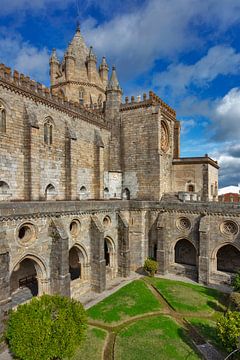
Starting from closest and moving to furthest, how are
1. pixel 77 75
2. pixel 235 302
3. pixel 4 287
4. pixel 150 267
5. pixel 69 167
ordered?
pixel 4 287, pixel 235 302, pixel 150 267, pixel 69 167, pixel 77 75

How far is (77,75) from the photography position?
35750 millimetres

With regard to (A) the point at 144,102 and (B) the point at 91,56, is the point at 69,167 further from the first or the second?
(B) the point at 91,56

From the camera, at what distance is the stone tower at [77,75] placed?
3509cm

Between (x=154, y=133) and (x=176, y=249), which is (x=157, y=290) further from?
(x=154, y=133)

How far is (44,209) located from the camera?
50.8ft

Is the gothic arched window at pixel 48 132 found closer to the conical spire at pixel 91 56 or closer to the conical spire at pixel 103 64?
the conical spire at pixel 91 56

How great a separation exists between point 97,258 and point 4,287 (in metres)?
→ 8.11

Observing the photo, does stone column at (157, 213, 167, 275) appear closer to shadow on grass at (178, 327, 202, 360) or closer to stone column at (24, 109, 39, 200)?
shadow on grass at (178, 327, 202, 360)

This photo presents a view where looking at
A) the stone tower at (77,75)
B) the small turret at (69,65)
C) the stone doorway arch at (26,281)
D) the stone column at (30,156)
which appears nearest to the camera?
the stone doorway arch at (26,281)

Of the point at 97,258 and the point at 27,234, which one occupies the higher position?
the point at 27,234

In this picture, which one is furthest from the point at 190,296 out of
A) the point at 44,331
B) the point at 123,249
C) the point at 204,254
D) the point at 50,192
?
the point at 50,192

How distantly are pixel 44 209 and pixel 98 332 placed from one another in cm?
779

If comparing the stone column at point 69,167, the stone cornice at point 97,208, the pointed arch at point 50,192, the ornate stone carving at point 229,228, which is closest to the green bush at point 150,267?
the stone cornice at point 97,208

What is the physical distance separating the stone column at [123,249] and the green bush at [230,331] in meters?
12.3
